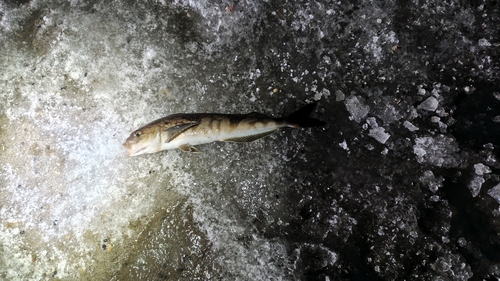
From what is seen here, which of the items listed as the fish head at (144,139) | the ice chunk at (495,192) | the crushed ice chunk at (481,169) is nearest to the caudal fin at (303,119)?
the fish head at (144,139)

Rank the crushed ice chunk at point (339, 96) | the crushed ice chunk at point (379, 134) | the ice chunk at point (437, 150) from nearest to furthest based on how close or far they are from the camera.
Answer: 1. the ice chunk at point (437, 150)
2. the crushed ice chunk at point (379, 134)
3. the crushed ice chunk at point (339, 96)

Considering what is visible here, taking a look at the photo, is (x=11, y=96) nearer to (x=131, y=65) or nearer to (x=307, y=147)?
(x=131, y=65)

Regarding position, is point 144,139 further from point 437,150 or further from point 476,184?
point 476,184

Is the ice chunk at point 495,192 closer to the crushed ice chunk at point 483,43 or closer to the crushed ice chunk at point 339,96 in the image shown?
the crushed ice chunk at point 483,43

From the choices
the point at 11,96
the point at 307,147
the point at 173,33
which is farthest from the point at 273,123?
the point at 11,96

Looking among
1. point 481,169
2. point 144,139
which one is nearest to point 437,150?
point 481,169
